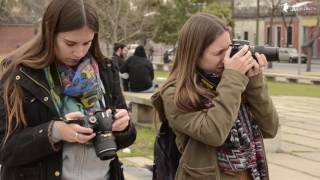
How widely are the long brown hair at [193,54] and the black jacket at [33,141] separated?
1.60 feet

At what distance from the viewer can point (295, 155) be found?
783 centimetres

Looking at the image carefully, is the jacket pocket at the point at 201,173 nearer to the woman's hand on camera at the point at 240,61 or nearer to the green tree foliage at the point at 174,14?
the woman's hand on camera at the point at 240,61

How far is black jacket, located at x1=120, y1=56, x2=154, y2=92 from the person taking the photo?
12.5 meters

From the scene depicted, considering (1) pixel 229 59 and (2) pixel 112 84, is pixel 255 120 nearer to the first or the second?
(1) pixel 229 59

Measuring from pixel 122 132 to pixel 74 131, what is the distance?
0.90ft

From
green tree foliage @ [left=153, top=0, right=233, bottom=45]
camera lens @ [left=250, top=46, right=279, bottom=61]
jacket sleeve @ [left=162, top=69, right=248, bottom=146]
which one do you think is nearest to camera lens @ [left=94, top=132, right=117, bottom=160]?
jacket sleeve @ [left=162, top=69, right=248, bottom=146]

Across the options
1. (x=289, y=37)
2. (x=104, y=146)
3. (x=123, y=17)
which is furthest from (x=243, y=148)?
(x=289, y=37)

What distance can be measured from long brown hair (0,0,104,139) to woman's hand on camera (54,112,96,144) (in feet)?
0.58

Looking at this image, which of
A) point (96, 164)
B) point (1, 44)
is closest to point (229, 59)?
point (96, 164)

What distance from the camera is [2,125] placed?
2.52 metres

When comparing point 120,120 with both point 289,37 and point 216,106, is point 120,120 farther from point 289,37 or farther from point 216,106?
point 289,37

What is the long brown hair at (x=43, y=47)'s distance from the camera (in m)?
2.48

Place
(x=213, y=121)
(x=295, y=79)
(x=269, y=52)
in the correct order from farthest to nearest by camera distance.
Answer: (x=295, y=79)
(x=269, y=52)
(x=213, y=121)

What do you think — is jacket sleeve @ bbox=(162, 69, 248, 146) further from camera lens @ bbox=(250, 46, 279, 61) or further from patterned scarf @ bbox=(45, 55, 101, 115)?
patterned scarf @ bbox=(45, 55, 101, 115)
